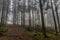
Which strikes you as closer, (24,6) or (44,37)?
(44,37)

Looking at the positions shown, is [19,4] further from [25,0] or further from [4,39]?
[4,39]

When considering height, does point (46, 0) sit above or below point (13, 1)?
below

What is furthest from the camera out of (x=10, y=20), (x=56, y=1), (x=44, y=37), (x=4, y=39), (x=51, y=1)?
(x=10, y=20)

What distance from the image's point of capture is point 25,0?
105 feet

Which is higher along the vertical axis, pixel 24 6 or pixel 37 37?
pixel 24 6

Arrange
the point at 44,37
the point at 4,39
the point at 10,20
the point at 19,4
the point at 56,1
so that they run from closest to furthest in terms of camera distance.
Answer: the point at 4,39, the point at 44,37, the point at 56,1, the point at 19,4, the point at 10,20

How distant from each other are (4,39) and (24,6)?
2125 centimetres

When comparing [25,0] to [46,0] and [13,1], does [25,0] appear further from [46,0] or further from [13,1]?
[46,0]

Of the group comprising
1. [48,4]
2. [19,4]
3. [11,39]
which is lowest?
[11,39]

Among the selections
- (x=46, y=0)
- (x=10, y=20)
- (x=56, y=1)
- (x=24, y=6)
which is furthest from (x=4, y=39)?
→ (x=10, y=20)

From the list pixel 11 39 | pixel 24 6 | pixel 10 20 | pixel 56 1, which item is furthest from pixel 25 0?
pixel 11 39

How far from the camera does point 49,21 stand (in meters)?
50.7

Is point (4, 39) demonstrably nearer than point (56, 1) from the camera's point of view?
Yes

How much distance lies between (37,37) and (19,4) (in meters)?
20.6
